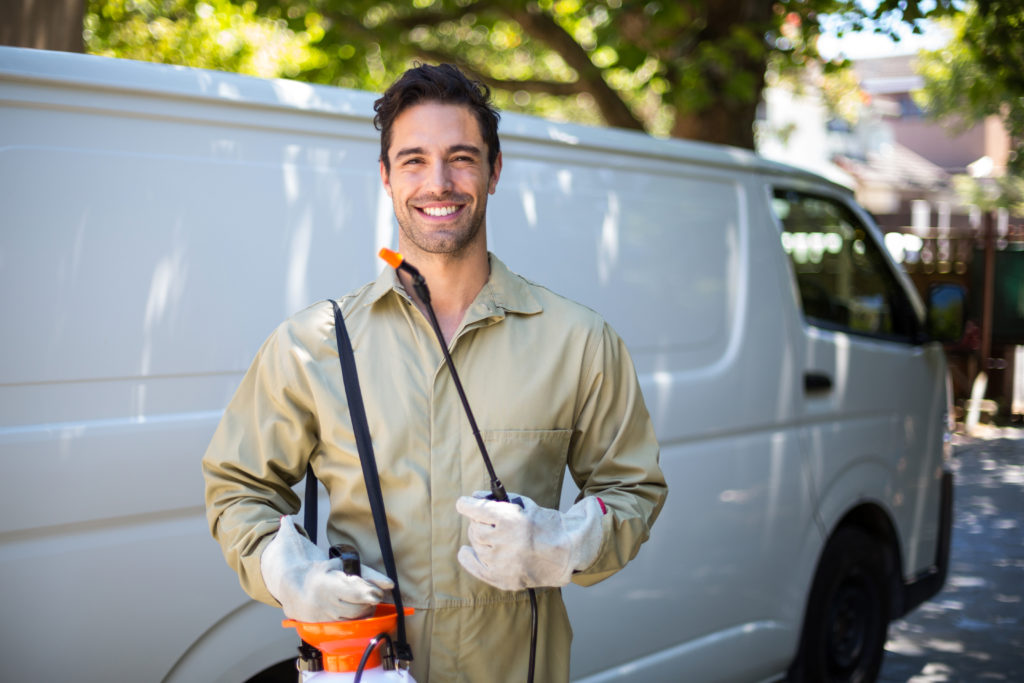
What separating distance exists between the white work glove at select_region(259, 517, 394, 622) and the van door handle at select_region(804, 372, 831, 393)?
248 centimetres

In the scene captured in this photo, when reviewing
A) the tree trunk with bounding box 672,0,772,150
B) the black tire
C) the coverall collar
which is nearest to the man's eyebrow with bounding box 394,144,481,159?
the coverall collar

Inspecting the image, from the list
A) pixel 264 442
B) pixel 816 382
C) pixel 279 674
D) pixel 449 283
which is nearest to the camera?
pixel 264 442

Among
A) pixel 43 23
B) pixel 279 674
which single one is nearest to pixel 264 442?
pixel 279 674

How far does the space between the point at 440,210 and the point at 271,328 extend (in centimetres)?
68

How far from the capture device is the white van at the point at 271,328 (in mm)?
2125

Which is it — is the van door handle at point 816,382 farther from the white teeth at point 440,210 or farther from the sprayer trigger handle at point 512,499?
the sprayer trigger handle at point 512,499

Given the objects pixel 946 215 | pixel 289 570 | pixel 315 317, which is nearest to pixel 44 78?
pixel 315 317

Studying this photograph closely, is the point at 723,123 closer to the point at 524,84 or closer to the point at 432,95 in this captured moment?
the point at 524,84

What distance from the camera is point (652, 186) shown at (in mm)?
3398

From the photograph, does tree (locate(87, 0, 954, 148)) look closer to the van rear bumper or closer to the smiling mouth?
the van rear bumper

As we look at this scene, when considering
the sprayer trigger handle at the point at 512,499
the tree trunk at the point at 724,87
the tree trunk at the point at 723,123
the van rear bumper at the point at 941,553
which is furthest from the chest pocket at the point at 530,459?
the tree trunk at the point at 723,123

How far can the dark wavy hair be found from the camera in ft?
6.34

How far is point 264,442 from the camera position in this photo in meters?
1.88

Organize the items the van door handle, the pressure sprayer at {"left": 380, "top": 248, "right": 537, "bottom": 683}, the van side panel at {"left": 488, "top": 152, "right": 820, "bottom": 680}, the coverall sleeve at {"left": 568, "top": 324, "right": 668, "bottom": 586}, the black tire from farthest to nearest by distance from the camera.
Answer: the van door handle → the van side panel at {"left": 488, "top": 152, "right": 820, "bottom": 680} → the black tire → the coverall sleeve at {"left": 568, "top": 324, "right": 668, "bottom": 586} → the pressure sprayer at {"left": 380, "top": 248, "right": 537, "bottom": 683}
